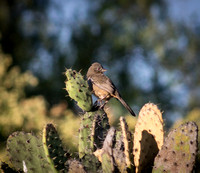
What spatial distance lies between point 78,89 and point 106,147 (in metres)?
0.57

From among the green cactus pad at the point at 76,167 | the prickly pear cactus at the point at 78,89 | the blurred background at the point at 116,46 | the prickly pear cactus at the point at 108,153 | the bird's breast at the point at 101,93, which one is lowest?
the prickly pear cactus at the point at 108,153

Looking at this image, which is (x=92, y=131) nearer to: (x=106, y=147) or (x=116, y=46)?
(x=106, y=147)

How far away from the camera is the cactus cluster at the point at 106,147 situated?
72.2 inches

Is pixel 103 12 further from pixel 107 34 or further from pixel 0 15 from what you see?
pixel 0 15

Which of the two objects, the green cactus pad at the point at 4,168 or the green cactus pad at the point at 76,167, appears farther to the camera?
the green cactus pad at the point at 4,168

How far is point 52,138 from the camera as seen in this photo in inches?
79.7

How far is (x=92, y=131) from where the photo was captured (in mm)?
2123

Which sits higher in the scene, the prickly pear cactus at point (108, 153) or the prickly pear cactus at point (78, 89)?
the prickly pear cactus at point (78, 89)

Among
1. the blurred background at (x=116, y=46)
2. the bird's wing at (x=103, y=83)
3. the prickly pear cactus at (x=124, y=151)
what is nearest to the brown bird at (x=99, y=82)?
the bird's wing at (x=103, y=83)

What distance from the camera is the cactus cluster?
183cm

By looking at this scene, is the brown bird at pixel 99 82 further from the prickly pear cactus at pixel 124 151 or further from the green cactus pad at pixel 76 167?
the green cactus pad at pixel 76 167

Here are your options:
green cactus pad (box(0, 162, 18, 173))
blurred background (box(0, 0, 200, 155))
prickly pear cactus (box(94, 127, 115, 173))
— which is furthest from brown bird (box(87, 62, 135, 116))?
blurred background (box(0, 0, 200, 155))

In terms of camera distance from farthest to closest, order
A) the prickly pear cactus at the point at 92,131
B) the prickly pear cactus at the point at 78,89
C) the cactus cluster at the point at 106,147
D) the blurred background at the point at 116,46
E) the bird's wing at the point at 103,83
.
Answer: the blurred background at the point at 116,46 → the bird's wing at the point at 103,83 → the prickly pear cactus at the point at 78,89 → the prickly pear cactus at the point at 92,131 → the cactus cluster at the point at 106,147

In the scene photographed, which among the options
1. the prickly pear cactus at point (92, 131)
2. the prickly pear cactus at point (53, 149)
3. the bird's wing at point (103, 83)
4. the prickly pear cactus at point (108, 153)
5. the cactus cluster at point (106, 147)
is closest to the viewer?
the prickly pear cactus at point (108, 153)
